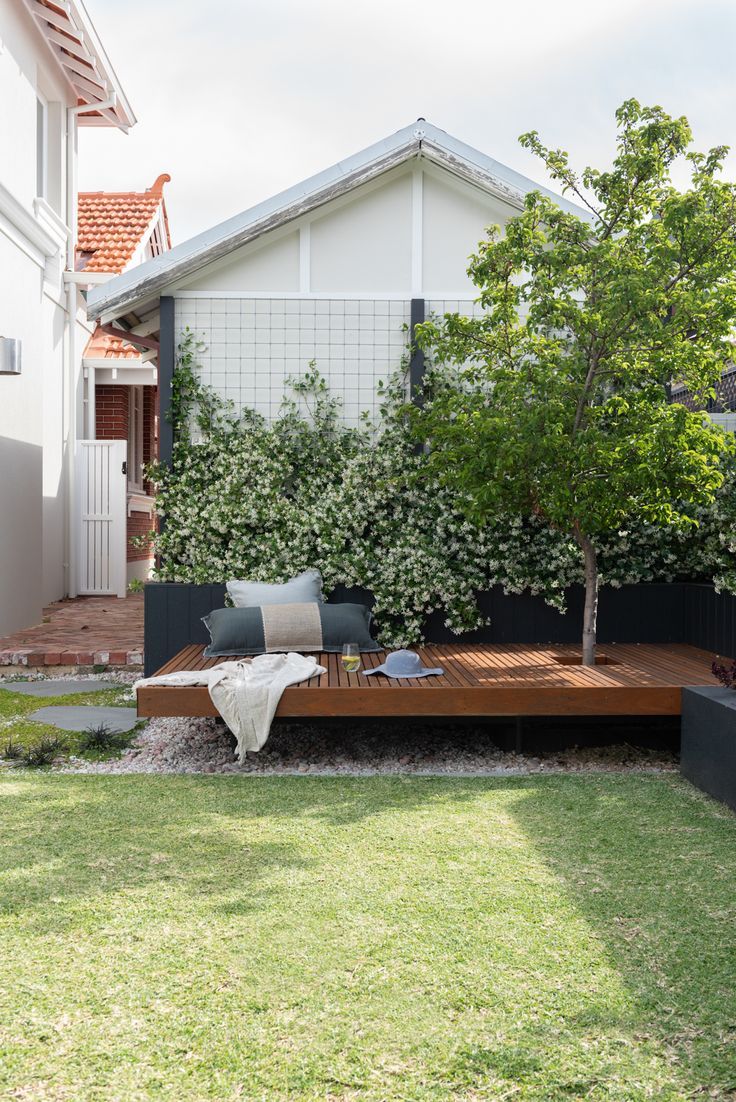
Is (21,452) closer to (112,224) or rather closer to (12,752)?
(12,752)

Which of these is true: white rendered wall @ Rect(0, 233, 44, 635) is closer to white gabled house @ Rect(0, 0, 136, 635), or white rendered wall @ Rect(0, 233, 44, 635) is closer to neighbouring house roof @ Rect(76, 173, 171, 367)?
white gabled house @ Rect(0, 0, 136, 635)

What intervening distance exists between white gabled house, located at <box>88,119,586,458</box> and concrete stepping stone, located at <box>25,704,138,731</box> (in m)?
2.13

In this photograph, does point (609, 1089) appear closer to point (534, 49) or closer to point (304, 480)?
point (304, 480)

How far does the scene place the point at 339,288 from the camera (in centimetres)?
796

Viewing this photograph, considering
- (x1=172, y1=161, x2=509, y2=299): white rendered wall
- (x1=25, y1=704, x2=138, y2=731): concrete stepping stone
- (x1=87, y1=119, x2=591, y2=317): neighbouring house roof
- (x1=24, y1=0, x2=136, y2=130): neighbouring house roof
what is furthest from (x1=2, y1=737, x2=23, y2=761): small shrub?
(x1=24, y1=0, x2=136, y2=130): neighbouring house roof

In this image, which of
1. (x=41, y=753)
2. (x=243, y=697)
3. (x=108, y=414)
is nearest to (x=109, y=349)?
(x=108, y=414)

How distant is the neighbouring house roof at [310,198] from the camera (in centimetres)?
→ 748

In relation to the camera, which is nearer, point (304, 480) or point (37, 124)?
point (304, 480)

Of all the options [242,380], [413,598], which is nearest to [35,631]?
[242,380]

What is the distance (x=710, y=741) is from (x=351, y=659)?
2013mm

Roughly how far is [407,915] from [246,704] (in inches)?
86.4

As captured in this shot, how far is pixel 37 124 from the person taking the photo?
34.6 feet

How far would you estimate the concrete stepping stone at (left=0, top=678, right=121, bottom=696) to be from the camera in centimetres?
710

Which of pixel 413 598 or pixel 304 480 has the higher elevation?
pixel 304 480
